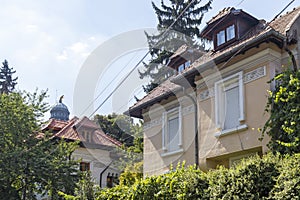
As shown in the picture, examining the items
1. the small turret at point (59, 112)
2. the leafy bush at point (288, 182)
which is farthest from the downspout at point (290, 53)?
the small turret at point (59, 112)

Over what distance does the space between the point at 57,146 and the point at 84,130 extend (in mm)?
8409

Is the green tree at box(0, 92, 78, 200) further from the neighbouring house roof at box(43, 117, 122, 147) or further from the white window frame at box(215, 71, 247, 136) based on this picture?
the white window frame at box(215, 71, 247, 136)

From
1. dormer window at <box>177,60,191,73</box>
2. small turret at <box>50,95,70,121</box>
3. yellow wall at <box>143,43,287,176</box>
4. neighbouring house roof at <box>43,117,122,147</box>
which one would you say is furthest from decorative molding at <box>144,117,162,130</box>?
small turret at <box>50,95,70,121</box>

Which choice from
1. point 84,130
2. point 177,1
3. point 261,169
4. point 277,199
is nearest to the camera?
point 277,199

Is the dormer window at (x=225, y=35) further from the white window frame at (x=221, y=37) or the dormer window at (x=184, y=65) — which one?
the dormer window at (x=184, y=65)

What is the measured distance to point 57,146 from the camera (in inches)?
861

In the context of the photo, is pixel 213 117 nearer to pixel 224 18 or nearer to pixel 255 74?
pixel 255 74

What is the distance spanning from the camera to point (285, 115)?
35.9 ft

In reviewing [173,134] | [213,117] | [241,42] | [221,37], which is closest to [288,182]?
[213,117]

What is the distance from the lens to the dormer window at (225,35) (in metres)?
15.0

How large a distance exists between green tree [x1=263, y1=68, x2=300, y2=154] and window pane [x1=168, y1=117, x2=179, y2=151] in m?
4.89

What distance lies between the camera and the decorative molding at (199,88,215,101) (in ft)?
46.5

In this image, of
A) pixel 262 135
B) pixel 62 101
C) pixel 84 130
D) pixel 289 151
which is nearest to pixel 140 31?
pixel 262 135

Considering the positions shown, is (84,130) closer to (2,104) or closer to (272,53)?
(2,104)
